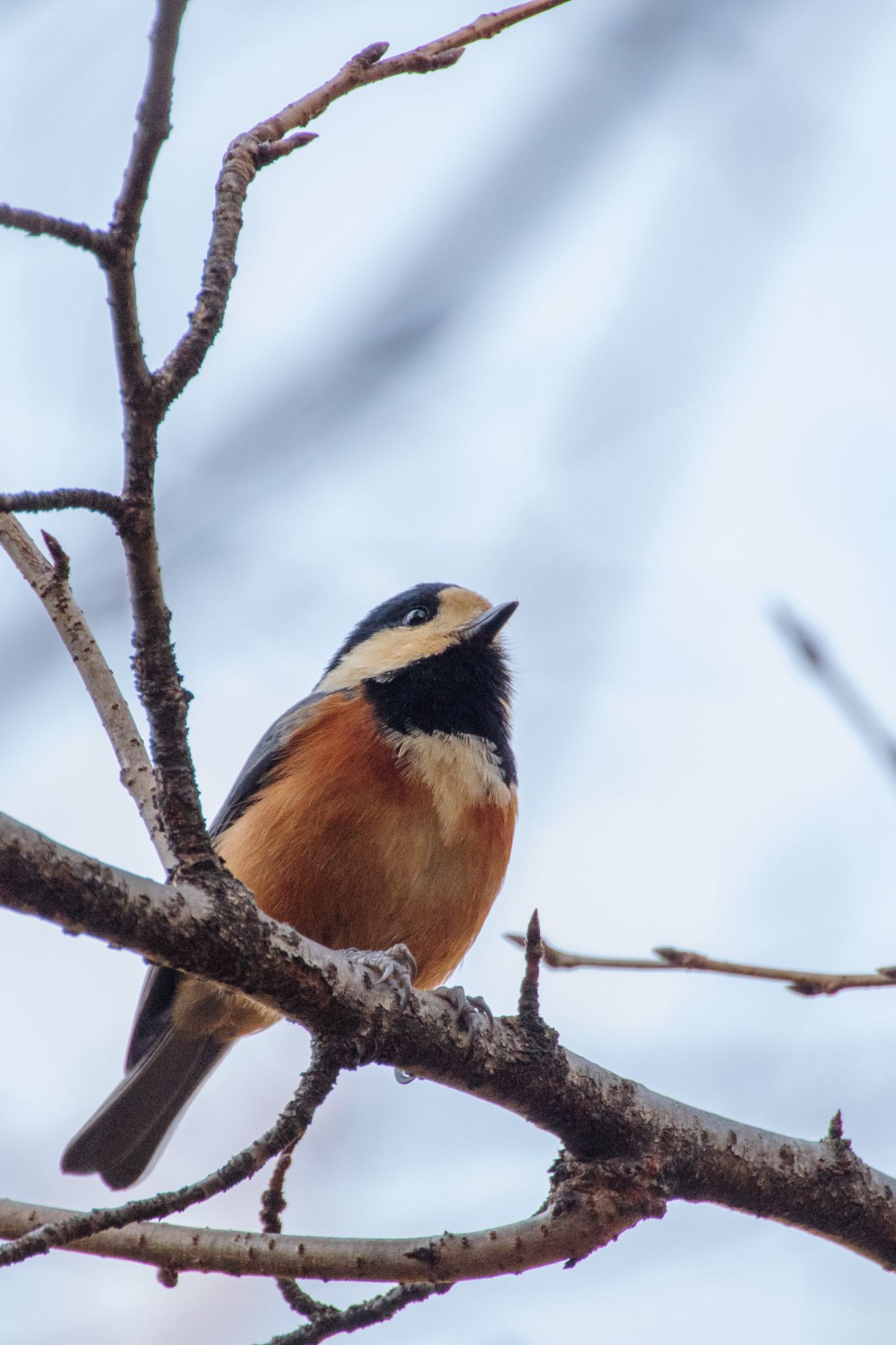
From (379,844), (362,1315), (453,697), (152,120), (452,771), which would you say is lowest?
(362,1315)

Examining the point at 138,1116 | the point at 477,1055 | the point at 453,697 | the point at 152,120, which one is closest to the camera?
the point at 152,120

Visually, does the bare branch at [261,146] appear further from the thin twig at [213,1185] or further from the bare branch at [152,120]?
the thin twig at [213,1185]

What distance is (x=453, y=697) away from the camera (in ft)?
14.5

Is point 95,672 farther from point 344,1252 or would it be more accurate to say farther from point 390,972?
point 344,1252

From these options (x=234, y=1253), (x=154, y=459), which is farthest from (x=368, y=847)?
(x=154, y=459)

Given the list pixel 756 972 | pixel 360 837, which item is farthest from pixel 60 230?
pixel 360 837

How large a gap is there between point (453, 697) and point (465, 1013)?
66.8 inches

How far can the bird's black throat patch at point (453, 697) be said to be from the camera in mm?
4270

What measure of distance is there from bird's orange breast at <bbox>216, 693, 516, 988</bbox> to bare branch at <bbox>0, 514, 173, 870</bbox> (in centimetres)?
40

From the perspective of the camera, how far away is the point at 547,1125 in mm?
3006

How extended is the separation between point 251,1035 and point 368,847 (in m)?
0.99

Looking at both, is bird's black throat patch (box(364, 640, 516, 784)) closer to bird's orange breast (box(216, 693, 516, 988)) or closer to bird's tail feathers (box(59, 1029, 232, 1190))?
bird's orange breast (box(216, 693, 516, 988))

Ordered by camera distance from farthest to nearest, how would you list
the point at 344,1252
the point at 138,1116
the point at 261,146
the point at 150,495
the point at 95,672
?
the point at 138,1116 → the point at 95,672 → the point at 344,1252 → the point at 261,146 → the point at 150,495

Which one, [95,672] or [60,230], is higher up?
[95,672]
